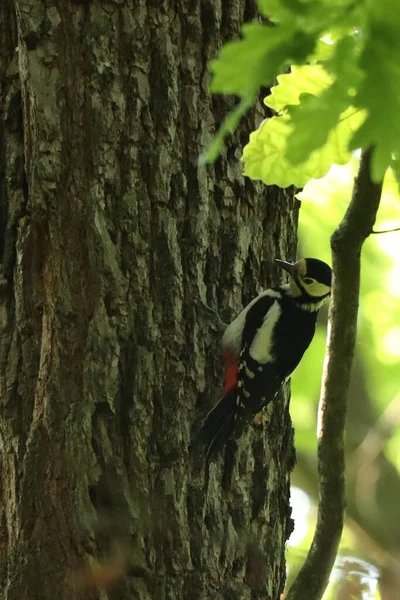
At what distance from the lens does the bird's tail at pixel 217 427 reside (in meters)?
1.98

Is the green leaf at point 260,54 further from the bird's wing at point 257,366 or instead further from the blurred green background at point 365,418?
the blurred green background at point 365,418

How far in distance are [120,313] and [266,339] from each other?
1181mm

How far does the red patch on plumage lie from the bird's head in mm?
598

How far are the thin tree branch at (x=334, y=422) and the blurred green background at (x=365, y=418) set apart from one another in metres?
1.56

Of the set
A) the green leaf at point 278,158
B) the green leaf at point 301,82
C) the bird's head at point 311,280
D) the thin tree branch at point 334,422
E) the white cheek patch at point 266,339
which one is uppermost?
the bird's head at point 311,280

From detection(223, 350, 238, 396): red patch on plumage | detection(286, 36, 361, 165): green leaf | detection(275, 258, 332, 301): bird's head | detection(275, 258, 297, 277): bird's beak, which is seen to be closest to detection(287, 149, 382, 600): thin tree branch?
detection(223, 350, 238, 396): red patch on plumage

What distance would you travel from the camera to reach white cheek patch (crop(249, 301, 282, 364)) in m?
2.95

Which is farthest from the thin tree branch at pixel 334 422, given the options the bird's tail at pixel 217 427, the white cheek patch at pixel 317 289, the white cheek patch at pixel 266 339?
the white cheek patch at pixel 317 289

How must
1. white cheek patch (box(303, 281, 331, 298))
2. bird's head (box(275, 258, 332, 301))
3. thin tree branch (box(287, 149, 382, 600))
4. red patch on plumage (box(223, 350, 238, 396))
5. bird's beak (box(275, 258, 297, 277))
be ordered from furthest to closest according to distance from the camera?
white cheek patch (box(303, 281, 331, 298)) < bird's head (box(275, 258, 332, 301)) < bird's beak (box(275, 258, 297, 277)) < red patch on plumage (box(223, 350, 238, 396)) < thin tree branch (box(287, 149, 382, 600))

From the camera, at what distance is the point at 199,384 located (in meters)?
2.10

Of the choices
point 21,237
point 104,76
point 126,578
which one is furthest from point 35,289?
point 126,578

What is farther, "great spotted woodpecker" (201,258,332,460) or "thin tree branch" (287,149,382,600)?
"great spotted woodpecker" (201,258,332,460)

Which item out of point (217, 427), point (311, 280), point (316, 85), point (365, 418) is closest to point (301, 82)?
point (316, 85)

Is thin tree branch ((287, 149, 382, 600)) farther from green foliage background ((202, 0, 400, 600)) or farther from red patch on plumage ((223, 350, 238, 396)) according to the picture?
red patch on plumage ((223, 350, 238, 396))
